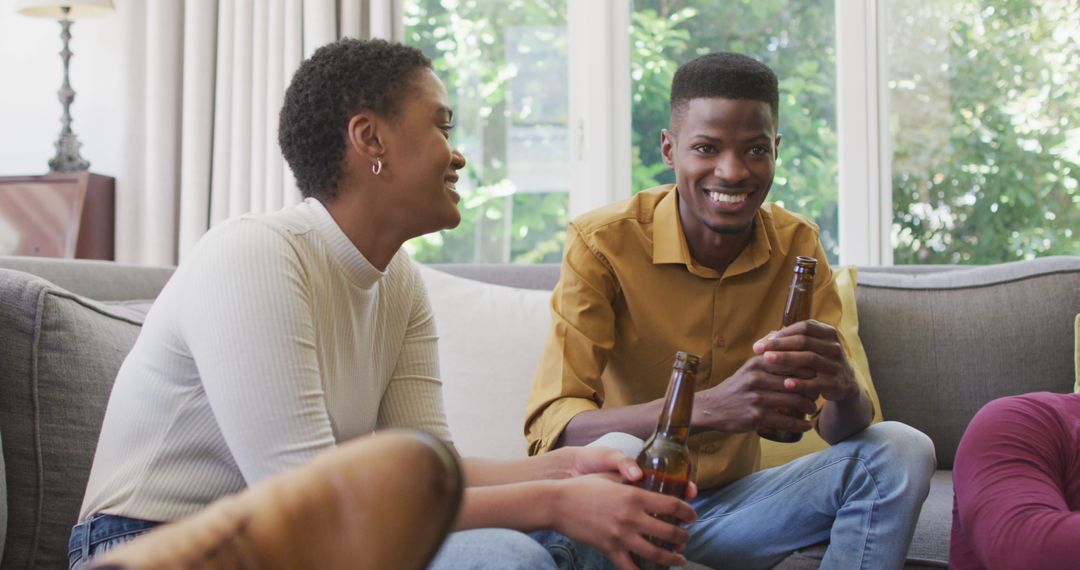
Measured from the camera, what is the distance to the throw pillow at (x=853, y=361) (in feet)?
7.23

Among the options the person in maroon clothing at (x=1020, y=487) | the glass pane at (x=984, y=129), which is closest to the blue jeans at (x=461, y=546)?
the person in maroon clothing at (x=1020, y=487)

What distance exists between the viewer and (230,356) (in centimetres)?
125

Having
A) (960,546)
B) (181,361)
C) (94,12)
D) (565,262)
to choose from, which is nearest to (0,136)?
(94,12)

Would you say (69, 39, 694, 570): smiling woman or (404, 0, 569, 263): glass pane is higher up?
(404, 0, 569, 263): glass pane

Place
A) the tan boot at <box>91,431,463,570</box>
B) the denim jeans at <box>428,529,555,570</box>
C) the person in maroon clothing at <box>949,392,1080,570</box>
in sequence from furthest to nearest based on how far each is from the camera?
1. the person in maroon clothing at <box>949,392,1080,570</box>
2. the denim jeans at <box>428,529,555,570</box>
3. the tan boot at <box>91,431,463,570</box>

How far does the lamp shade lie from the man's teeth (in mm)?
2389

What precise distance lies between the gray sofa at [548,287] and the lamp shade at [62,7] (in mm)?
1445

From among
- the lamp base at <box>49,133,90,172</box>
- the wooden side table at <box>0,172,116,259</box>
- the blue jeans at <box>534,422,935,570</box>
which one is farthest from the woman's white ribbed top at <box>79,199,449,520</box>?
the lamp base at <box>49,133,90,172</box>

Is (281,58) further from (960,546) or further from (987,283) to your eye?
(960,546)

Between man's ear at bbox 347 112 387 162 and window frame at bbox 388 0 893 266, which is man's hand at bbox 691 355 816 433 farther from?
window frame at bbox 388 0 893 266

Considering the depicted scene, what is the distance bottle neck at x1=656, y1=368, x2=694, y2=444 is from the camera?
1.27 m

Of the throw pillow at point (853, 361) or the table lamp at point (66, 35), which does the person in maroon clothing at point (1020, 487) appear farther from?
the table lamp at point (66, 35)

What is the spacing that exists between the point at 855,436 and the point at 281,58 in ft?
8.10

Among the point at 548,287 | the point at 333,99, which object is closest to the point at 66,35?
the point at 548,287
